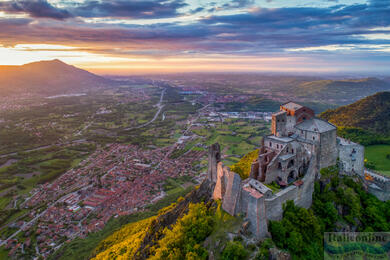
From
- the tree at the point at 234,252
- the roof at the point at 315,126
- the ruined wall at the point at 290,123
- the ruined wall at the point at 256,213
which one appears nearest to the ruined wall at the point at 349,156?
the roof at the point at 315,126

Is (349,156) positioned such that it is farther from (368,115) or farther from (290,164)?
(368,115)

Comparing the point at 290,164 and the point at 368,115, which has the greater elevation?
the point at 290,164

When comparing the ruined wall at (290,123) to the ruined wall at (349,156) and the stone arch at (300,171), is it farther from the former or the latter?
the ruined wall at (349,156)

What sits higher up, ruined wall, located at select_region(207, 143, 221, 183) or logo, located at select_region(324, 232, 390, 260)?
ruined wall, located at select_region(207, 143, 221, 183)

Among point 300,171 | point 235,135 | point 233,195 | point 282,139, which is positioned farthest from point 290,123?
point 235,135

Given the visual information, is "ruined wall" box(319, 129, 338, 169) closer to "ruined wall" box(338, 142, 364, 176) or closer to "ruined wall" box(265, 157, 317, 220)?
"ruined wall" box(338, 142, 364, 176)

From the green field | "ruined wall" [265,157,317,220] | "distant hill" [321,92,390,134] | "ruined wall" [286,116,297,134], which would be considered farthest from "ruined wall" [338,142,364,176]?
"distant hill" [321,92,390,134]

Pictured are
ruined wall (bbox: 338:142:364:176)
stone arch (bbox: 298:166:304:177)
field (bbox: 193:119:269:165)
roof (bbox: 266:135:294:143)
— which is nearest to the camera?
roof (bbox: 266:135:294:143)
